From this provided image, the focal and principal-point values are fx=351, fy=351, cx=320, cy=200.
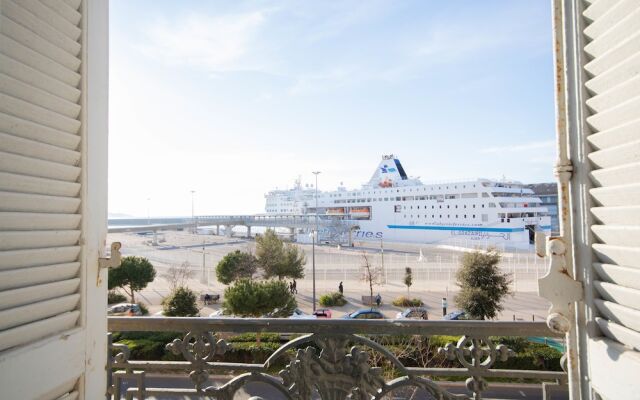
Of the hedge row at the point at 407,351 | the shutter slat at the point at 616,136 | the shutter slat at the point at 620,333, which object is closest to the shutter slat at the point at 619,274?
the shutter slat at the point at 620,333

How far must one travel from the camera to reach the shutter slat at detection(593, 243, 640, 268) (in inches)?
38.7

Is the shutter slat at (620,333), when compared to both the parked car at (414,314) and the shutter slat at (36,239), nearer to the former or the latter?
the shutter slat at (36,239)

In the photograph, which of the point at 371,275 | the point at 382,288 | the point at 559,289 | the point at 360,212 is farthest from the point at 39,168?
the point at 360,212

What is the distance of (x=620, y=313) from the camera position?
1024 mm

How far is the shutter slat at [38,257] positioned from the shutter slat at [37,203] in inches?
5.8

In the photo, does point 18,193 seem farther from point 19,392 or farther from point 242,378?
point 242,378

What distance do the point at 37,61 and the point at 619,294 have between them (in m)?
2.08

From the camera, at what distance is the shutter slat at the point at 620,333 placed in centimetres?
99

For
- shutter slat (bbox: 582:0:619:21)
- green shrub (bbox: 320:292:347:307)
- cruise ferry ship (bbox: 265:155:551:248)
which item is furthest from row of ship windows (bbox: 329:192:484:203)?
shutter slat (bbox: 582:0:619:21)

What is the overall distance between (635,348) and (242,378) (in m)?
1.74

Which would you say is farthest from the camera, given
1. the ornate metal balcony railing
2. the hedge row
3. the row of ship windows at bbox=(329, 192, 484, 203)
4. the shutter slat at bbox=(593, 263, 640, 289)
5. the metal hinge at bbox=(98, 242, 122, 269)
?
the row of ship windows at bbox=(329, 192, 484, 203)

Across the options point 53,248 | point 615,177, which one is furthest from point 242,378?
point 615,177

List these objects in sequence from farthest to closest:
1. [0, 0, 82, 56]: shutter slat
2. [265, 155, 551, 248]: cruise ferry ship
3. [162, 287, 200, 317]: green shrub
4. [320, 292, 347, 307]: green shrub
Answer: [265, 155, 551, 248]: cruise ferry ship, [320, 292, 347, 307]: green shrub, [162, 287, 200, 317]: green shrub, [0, 0, 82, 56]: shutter slat

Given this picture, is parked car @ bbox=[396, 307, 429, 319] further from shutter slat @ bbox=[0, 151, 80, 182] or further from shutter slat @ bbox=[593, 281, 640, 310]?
shutter slat @ bbox=[0, 151, 80, 182]
